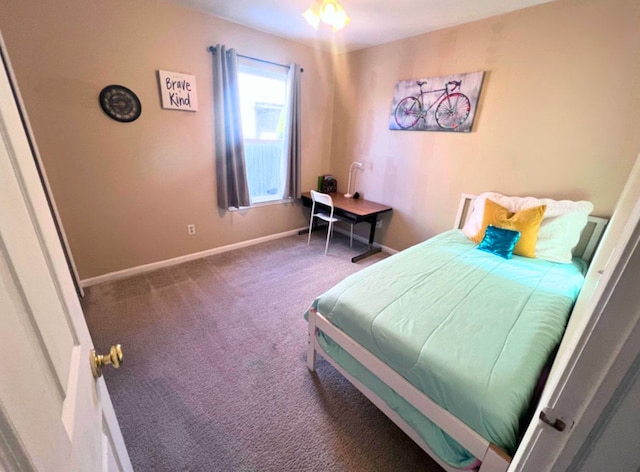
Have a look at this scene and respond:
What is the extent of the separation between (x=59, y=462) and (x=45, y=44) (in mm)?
2725

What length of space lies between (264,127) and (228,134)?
530mm

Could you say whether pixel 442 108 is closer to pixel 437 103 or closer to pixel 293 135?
pixel 437 103

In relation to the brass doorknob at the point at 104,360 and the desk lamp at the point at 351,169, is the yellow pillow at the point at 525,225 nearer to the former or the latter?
the desk lamp at the point at 351,169

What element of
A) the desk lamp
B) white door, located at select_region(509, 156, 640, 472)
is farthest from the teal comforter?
the desk lamp

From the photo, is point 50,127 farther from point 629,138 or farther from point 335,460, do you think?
point 629,138

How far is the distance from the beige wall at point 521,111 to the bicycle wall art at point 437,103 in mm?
75

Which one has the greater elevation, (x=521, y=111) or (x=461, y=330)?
(x=521, y=111)

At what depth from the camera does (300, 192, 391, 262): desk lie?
9.77 ft

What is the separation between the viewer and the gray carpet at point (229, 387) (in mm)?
1246

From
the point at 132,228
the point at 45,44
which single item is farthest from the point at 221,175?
the point at 45,44

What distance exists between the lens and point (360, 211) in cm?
298

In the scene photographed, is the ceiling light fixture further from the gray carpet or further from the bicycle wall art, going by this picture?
the gray carpet

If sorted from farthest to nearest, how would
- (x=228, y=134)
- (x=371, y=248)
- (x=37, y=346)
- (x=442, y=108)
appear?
(x=371, y=248)
(x=228, y=134)
(x=442, y=108)
(x=37, y=346)

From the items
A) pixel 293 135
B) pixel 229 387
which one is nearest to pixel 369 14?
pixel 293 135
